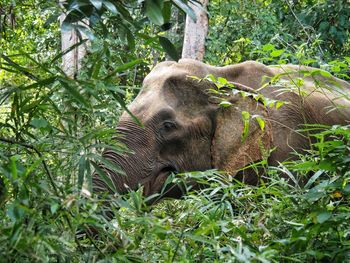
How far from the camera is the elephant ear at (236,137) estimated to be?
6008 mm

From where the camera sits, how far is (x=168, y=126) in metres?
6.00

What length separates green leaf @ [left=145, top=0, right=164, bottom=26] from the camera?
98.0 inches

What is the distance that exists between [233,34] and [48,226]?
754 centimetres

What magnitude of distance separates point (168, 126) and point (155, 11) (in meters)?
3.50

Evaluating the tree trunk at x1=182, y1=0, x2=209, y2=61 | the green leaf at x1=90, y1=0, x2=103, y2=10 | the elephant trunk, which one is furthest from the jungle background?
the tree trunk at x1=182, y1=0, x2=209, y2=61

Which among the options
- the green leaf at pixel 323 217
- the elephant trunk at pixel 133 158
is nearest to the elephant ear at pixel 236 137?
the elephant trunk at pixel 133 158

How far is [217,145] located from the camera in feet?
20.1

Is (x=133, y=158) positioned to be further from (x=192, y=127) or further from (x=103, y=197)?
(x=103, y=197)

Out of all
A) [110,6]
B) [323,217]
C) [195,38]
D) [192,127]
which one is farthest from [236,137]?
[110,6]

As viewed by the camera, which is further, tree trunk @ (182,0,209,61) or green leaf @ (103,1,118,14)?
tree trunk @ (182,0,209,61)

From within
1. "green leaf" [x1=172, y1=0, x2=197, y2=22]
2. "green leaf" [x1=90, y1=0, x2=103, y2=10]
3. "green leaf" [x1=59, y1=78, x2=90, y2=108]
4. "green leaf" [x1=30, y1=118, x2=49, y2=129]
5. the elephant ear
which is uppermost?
"green leaf" [x1=90, y1=0, x2=103, y2=10]

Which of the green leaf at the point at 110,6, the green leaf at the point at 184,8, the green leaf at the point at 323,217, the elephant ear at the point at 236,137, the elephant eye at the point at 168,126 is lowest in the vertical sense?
the elephant ear at the point at 236,137

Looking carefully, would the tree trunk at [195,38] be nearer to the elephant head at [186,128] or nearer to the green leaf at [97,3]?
the elephant head at [186,128]

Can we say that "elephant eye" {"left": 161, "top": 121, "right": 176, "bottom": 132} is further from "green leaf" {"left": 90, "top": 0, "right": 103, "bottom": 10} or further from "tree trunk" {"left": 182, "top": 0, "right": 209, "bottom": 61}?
"green leaf" {"left": 90, "top": 0, "right": 103, "bottom": 10}
